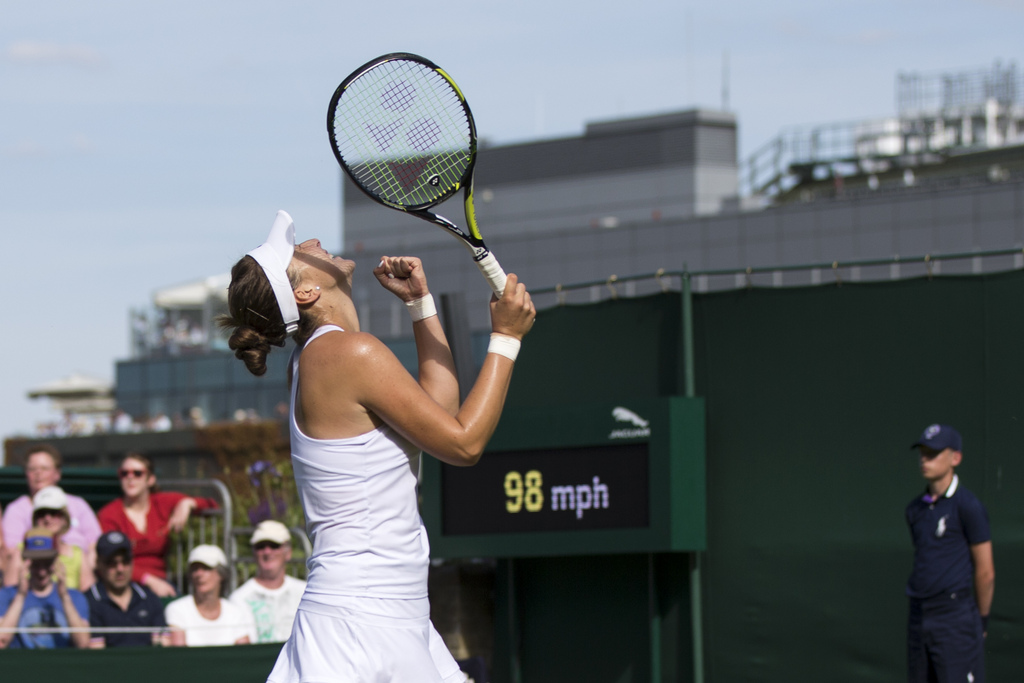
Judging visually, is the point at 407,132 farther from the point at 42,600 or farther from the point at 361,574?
the point at 42,600

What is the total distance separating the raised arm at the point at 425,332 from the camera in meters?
3.39

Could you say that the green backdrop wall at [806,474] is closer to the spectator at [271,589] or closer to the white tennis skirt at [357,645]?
the spectator at [271,589]

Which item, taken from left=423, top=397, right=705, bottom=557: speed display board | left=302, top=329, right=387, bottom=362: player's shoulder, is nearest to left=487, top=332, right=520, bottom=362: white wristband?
left=302, top=329, right=387, bottom=362: player's shoulder

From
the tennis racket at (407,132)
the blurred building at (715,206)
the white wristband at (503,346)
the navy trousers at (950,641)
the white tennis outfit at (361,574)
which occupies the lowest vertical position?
the navy trousers at (950,641)

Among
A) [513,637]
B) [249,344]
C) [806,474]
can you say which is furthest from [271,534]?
[249,344]

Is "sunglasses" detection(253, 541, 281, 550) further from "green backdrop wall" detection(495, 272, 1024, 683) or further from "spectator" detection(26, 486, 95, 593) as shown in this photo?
"green backdrop wall" detection(495, 272, 1024, 683)

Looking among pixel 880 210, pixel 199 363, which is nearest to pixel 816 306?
pixel 880 210

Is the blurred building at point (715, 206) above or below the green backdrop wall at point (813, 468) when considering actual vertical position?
above

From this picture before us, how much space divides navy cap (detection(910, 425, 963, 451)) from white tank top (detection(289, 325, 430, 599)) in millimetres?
3902

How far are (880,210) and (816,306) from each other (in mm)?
21612

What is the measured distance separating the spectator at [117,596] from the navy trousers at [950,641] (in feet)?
12.9

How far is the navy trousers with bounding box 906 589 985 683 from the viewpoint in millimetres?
6266

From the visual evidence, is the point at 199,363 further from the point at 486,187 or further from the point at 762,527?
the point at 762,527

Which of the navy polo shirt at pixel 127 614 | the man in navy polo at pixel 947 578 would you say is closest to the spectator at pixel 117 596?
the navy polo shirt at pixel 127 614
